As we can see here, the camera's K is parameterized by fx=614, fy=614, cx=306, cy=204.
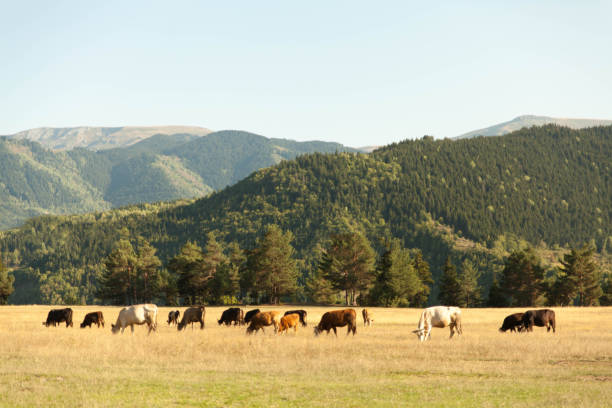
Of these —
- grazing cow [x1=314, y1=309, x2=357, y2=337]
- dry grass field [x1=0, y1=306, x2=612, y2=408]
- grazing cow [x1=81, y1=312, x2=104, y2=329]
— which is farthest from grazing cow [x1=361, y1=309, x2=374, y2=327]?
grazing cow [x1=81, y1=312, x2=104, y2=329]

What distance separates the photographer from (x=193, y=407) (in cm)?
1827

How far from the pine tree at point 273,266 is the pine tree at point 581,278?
1788 inches

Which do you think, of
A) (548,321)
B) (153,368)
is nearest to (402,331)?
(548,321)

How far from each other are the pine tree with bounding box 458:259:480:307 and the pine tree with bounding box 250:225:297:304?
3331cm

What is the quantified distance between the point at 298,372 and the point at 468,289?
95177 mm

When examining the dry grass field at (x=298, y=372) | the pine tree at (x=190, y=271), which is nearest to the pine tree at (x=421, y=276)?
the pine tree at (x=190, y=271)

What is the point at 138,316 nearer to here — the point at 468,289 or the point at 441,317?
the point at 441,317

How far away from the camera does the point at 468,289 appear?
376 ft

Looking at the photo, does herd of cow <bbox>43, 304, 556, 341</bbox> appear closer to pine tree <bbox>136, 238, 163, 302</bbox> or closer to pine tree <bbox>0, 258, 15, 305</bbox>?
pine tree <bbox>136, 238, 163, 302</bbox>

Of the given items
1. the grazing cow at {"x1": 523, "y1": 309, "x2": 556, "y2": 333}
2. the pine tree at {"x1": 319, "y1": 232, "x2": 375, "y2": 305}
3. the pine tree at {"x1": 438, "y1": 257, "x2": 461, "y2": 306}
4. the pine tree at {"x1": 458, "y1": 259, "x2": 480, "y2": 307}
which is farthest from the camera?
the pine tree at {"x1": 458, "y1": 259, "x2": 480, "y2": 307}

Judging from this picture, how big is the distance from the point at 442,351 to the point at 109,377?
16.6m

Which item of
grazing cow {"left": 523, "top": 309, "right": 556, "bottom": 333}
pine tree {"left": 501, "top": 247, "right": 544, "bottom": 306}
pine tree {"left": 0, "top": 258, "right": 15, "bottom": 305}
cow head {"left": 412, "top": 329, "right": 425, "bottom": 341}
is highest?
pine tree {"left": 501, "top": 247, "right": 544, "bottom": 306}

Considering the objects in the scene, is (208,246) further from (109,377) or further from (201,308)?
(109,377)

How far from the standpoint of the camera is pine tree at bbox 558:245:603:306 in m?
102
